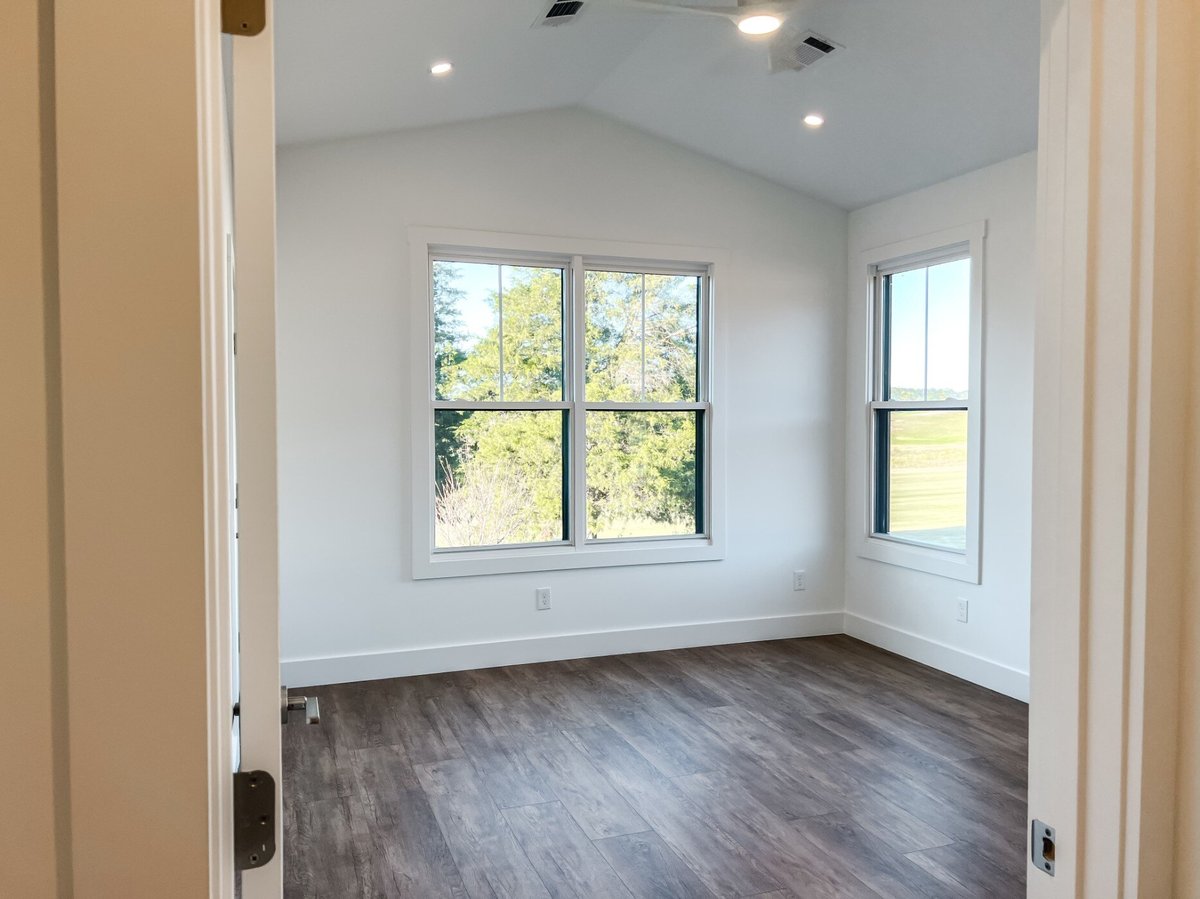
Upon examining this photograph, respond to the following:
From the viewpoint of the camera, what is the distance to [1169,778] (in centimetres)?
96

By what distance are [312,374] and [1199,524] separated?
154 inches

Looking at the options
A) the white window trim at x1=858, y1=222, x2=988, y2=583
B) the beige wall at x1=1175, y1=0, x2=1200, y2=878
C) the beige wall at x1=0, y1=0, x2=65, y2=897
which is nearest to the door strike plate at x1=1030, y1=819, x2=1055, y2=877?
the beige wall at x1=1175, y1=0, x2=1200, y2=878

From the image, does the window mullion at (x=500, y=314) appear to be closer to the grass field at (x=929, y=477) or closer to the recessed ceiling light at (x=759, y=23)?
the recessed ceiling light at (x=759, y=23)

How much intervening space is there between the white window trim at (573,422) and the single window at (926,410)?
0.96 m

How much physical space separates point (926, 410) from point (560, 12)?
2.89 metres

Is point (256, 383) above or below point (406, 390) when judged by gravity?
below

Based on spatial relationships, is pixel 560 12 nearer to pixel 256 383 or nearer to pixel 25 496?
pixel 256 383

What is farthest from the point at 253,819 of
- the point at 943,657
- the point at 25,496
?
the point at 943,657

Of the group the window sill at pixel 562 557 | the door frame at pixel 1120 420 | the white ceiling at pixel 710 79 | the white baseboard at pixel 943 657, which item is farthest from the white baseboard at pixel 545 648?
the door frame at pixel 1120 420

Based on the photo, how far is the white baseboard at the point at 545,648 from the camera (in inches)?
170

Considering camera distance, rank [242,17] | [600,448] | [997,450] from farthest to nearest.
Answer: [600,448]
[997,450]
[242,17]

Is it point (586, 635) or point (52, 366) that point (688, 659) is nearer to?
point (586, 635)

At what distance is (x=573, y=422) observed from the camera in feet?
15.7

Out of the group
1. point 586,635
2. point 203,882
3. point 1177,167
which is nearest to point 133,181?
point 203,882
